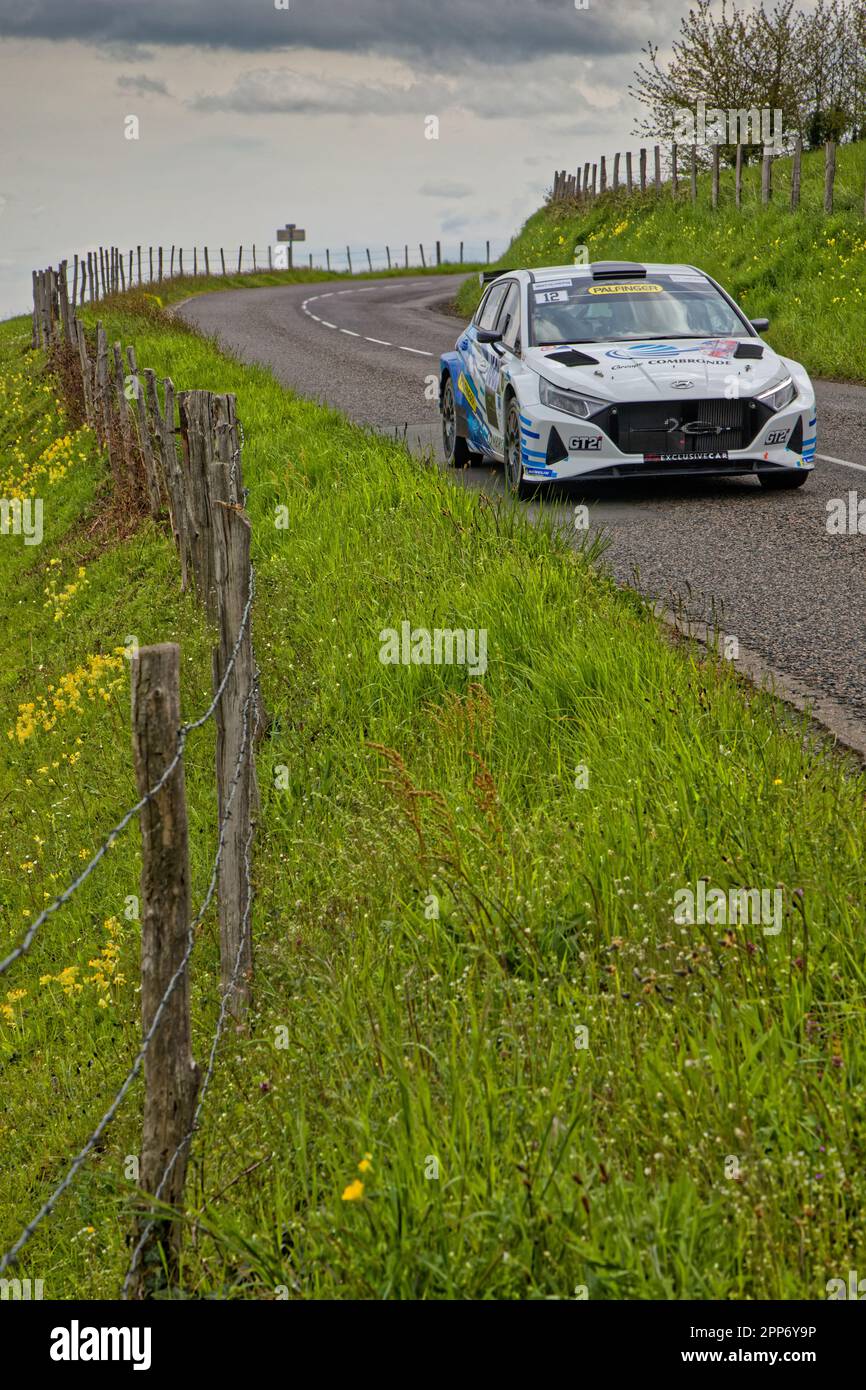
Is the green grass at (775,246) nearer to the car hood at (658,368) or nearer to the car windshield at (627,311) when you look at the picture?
the car windshield at (627,311)

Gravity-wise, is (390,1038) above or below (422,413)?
below

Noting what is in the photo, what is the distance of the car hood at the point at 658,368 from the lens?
9500 mm

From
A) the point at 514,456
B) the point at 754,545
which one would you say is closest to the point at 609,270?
the point at 514,456

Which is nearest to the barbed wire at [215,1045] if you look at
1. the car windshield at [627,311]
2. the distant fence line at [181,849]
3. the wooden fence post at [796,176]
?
the distant fence line at [181,849]

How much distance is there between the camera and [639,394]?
9.48 metres

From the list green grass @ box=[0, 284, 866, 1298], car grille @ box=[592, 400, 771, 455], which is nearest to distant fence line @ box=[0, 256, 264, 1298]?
green grass @ box=[0, 284, 866, 1298]

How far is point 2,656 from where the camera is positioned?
1231cm

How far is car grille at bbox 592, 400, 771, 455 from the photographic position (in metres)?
9.50

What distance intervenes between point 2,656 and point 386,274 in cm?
4818

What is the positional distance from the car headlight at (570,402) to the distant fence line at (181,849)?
266 centimetres

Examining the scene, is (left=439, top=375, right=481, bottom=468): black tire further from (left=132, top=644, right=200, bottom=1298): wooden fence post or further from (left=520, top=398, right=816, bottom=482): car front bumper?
(left=132, top=644, right=200, bottom=1298): wooden fence post

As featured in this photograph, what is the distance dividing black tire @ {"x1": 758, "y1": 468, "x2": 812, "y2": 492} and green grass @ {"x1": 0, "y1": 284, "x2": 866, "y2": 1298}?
10.3ft

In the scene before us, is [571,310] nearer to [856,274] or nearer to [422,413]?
[422,413]
